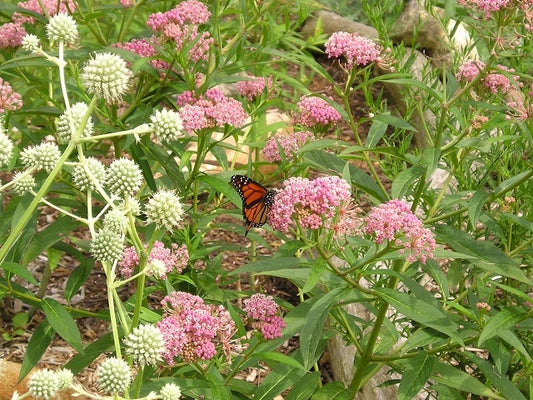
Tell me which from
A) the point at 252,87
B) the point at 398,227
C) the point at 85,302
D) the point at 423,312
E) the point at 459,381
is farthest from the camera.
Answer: the point at 85,302

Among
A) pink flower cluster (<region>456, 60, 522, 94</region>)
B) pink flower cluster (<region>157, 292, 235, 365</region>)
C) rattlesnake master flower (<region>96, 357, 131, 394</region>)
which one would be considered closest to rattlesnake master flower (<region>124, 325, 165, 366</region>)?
rattlesnake master flower (<region>96, 357, 131, 394</region>)

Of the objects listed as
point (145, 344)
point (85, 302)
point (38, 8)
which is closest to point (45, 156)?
point (145, 344)

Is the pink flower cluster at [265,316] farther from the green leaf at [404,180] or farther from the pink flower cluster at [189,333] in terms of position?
the green leaf at [404,180]

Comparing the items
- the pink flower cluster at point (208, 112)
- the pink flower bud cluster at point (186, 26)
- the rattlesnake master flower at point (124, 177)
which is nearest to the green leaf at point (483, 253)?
the pink flower cluster at point (208, 112)

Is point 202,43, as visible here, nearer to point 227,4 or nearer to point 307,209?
point 227,4

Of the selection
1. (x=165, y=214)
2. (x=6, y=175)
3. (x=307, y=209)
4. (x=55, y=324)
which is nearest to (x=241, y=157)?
(x=6, y=175)

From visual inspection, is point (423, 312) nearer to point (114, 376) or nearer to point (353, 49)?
point (353, 49)
